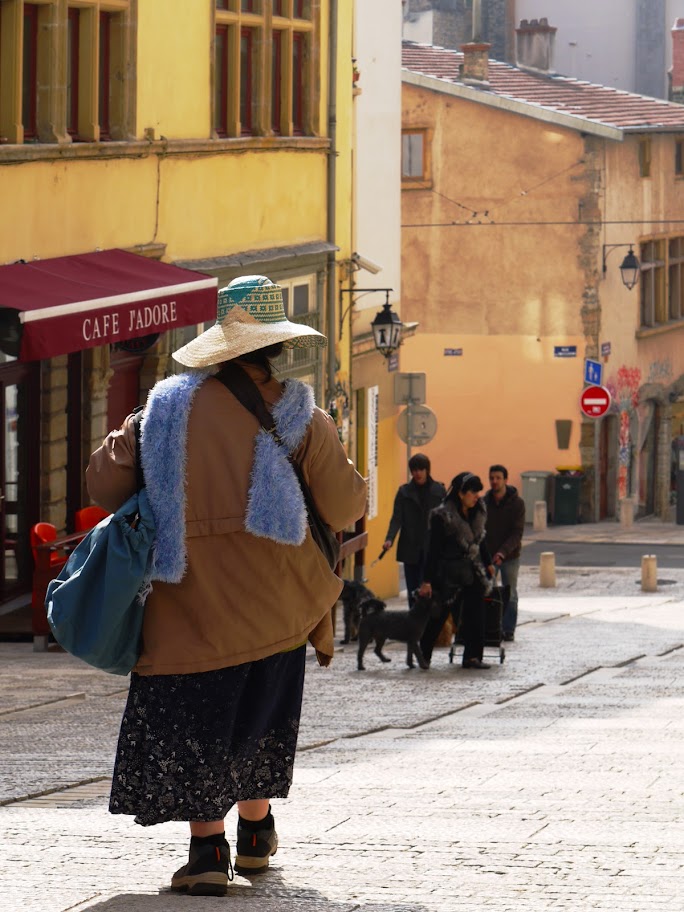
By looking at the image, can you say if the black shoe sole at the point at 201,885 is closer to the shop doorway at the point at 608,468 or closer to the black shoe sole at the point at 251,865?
the black shoe sole at the point at 251,865

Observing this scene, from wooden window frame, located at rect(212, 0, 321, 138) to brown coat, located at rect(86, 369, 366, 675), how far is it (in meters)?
14.3

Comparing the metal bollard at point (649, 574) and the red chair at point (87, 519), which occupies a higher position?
the red chair at point (87, 519)

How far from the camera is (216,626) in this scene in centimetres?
499

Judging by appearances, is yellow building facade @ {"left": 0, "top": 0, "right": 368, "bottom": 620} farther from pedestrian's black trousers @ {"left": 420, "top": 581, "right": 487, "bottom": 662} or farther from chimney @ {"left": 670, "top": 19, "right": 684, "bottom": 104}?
chimney @ {"left": 670, "top": 19, "right": 684, "bottom": 104}

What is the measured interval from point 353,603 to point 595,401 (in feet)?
64.6

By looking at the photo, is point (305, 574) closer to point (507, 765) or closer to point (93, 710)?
point (507, 765)

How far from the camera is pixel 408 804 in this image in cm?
621

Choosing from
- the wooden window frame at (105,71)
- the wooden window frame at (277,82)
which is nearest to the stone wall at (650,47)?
the wooden window frame at (277,82)

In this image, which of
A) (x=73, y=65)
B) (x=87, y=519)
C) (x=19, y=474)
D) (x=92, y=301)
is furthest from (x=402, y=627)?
(x=73, y=65)

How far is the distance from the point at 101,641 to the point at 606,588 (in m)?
22.4

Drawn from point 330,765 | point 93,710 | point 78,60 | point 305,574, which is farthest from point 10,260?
point 305,574

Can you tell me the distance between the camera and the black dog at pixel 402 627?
13516 mm

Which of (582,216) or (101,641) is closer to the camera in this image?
(101,641)

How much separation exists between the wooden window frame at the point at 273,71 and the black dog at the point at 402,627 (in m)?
7.07
